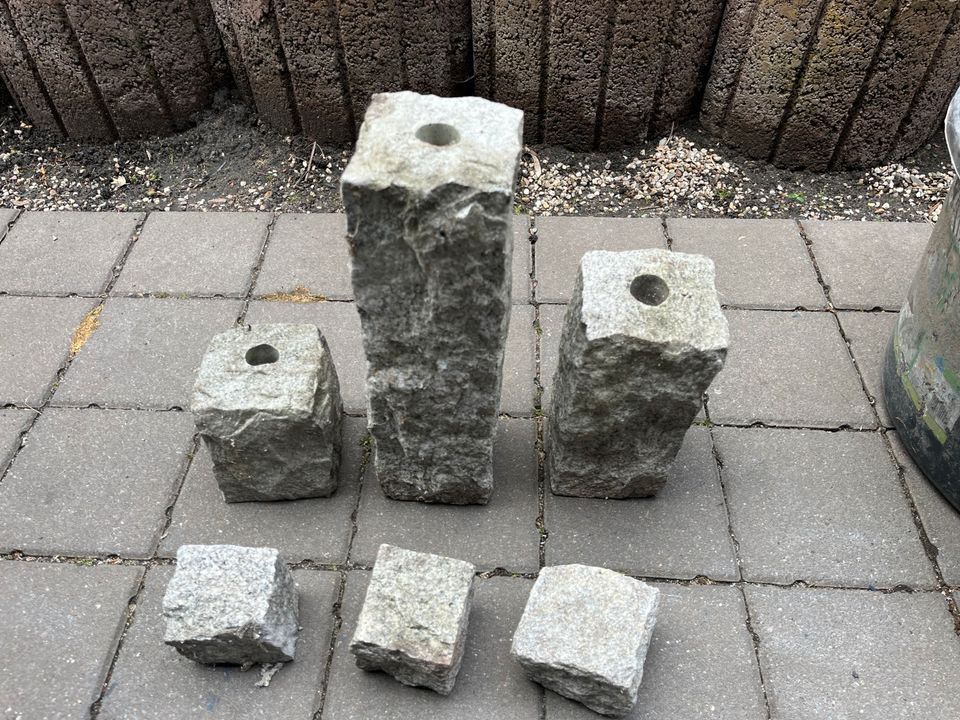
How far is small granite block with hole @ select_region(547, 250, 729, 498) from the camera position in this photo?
2164 millimetres

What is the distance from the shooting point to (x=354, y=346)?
3207 millimetres

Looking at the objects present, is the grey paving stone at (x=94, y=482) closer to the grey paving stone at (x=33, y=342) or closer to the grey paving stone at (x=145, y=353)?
the grey paving stone at (x=145, y=353)

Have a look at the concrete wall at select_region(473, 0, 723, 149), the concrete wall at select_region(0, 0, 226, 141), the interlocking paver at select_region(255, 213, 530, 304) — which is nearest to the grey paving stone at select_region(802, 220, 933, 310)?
the concrete wall at select_region(473, 0, 723, 149)

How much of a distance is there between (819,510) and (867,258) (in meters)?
1.52

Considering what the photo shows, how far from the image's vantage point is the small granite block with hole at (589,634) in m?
2.10

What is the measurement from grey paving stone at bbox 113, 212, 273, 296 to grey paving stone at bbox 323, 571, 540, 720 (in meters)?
1.78

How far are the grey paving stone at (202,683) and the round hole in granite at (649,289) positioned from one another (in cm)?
138

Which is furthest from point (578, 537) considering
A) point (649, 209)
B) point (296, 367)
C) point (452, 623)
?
point (649, 209)

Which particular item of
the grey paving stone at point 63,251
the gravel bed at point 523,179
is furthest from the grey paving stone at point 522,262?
the grey paving stone at point 63,251

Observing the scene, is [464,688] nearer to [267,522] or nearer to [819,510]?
[267,522]

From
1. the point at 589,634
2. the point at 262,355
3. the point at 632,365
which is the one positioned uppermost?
the point at 632,365

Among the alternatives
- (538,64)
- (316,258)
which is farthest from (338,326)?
(538,64)

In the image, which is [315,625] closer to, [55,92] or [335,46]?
[335,46]

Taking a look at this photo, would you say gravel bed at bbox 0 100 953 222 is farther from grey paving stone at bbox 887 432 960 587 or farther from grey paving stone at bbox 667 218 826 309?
grey paving stone at bbox 887 432 960 587
